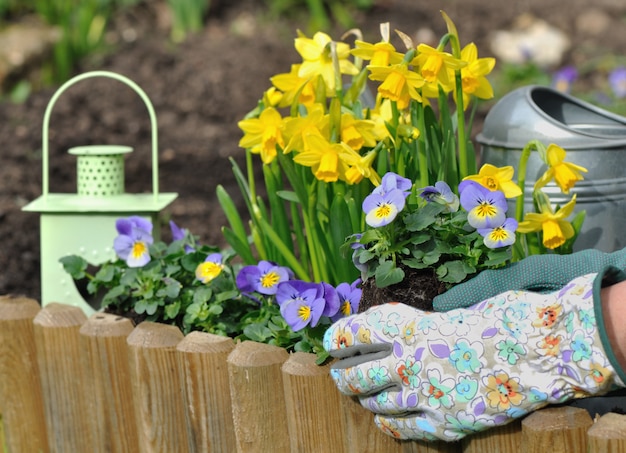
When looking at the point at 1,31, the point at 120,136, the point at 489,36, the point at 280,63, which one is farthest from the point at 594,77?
the point at 1,31

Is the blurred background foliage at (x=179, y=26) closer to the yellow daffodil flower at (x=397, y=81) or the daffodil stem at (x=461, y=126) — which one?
the daffodil stem at (x=461, y=126)

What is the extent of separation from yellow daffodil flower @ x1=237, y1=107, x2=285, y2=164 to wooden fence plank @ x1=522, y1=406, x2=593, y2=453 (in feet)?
2.29

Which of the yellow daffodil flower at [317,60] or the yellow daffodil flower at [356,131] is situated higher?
the yellow daffodil flower at [317,60]

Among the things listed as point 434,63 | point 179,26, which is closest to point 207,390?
point 434,63

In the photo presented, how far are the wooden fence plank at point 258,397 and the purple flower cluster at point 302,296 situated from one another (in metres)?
0.08

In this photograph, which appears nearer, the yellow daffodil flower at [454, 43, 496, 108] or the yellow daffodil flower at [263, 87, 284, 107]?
the yellow daffodil flower at [454, 43, 496, 108]

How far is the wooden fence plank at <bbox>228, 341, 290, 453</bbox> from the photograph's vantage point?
154 centimetres

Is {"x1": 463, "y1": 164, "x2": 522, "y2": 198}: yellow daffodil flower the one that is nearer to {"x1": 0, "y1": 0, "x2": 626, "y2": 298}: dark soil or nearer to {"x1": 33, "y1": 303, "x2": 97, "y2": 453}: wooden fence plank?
{"x1": 33, "y1": 303, "x2": 97, "y2": 453}: wooden fence plank

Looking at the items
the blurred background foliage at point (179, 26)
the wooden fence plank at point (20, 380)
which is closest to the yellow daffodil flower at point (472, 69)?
the wooden fence plank at point (20, 380)

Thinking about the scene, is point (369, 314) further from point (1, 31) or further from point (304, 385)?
point (1, 31)

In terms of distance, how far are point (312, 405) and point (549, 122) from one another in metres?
0.74

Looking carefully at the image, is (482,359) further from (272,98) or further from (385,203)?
(272,98)

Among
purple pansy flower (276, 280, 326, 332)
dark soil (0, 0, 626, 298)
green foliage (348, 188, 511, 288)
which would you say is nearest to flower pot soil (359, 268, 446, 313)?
green foliage (348, 188, 511, 288)

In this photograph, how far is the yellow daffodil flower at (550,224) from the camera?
58.3 inches
